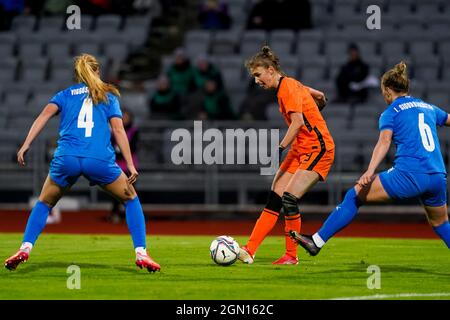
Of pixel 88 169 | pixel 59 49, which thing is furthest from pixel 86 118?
pixel 59 49

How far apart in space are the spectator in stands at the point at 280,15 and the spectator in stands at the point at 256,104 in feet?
8.96

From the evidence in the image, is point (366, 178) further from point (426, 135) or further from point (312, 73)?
point (312, 73)

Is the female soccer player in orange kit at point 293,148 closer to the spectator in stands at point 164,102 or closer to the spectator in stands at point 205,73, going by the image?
the spectator in stands at point 205,73

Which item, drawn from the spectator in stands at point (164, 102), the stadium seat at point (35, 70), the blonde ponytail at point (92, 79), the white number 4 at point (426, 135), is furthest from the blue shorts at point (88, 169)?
the stadium seat at point (35, 70)

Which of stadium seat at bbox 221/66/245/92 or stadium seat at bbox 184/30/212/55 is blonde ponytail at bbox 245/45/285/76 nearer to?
stadium seat at bbox 221/66/245/92

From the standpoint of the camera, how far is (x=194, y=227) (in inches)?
776

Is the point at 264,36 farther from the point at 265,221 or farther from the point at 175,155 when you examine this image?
the point at 265,221

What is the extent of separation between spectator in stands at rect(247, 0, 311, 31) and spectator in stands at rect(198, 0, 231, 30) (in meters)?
0.73

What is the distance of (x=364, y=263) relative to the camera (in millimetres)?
12336

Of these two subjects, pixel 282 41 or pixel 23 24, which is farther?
pixel 23 24

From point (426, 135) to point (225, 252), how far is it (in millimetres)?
2588

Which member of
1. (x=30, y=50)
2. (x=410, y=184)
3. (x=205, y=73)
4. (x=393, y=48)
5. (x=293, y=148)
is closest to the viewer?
(x=410, y=184)

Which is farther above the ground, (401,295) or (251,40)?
(251,40)
